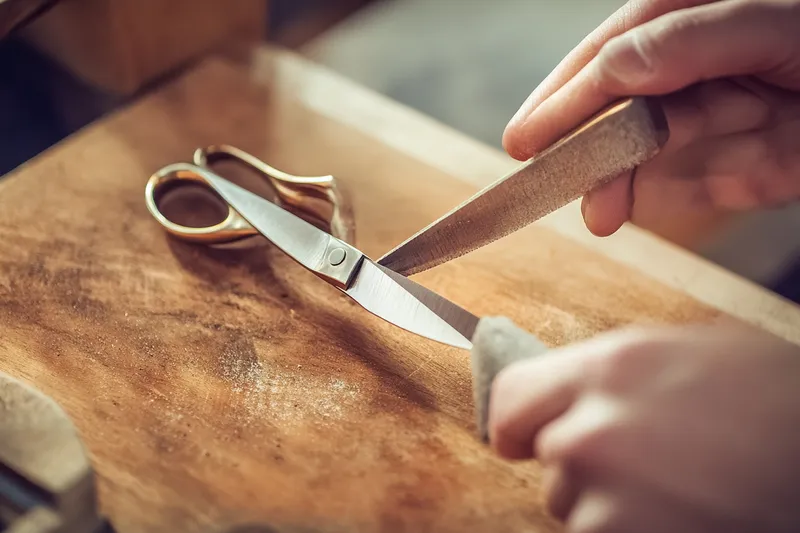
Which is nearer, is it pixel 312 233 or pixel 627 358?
pixel 627 358

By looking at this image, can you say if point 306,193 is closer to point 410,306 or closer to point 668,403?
point 410,306

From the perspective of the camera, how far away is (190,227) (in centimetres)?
69

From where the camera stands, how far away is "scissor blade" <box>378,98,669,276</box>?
0.51 metres

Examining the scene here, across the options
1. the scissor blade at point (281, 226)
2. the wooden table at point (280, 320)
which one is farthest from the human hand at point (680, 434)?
the scissor blade at point (281, 226)

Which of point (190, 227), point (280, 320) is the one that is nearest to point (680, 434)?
point (280, 320)

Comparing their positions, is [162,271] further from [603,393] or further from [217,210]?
[603,393]

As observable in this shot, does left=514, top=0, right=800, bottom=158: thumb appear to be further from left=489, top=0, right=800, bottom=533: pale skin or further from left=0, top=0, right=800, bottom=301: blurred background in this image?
left=0, top=0, right=800, bottom=301: blurred background

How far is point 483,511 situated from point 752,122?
0.38 m

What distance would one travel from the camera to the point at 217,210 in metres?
0.71

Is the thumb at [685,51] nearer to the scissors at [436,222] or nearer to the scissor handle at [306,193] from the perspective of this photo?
the scissors at [436,222]

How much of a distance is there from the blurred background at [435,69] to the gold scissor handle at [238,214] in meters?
0.23

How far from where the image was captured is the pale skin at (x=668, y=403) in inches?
15.0

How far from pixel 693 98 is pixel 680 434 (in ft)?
1.10

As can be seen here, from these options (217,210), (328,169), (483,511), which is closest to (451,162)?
(328,169)
